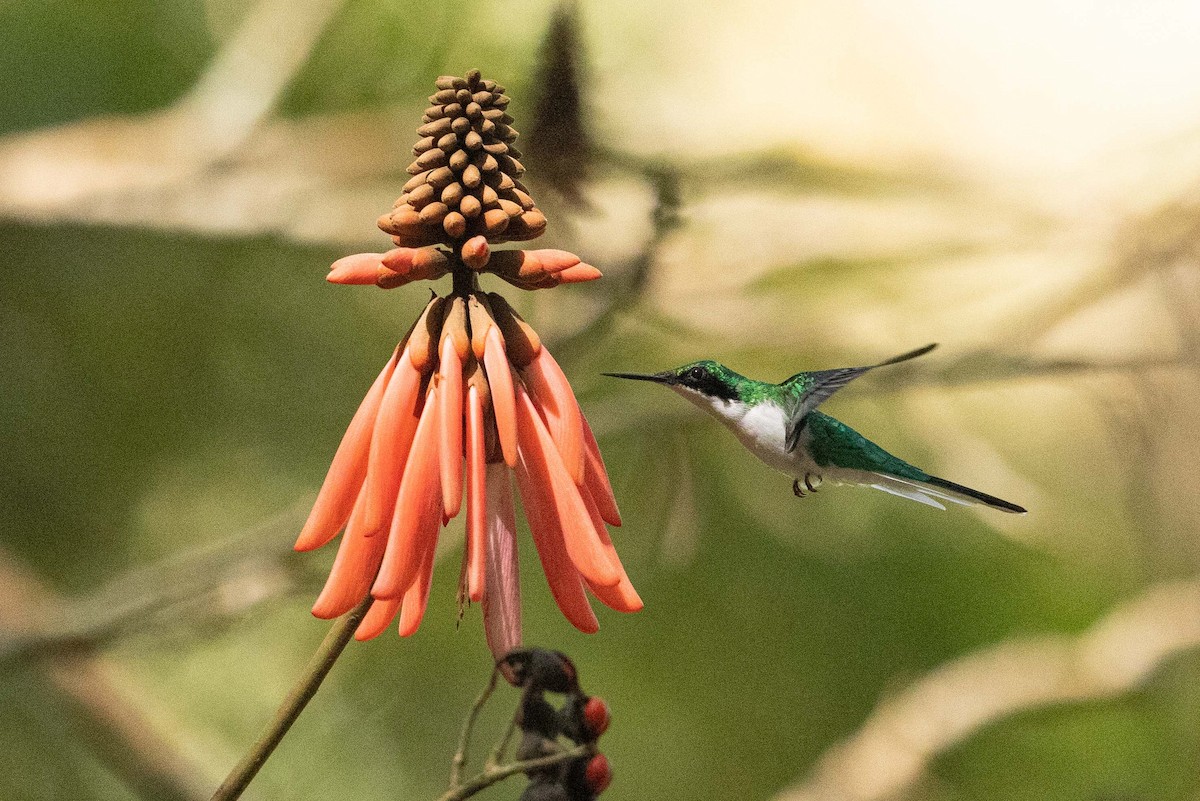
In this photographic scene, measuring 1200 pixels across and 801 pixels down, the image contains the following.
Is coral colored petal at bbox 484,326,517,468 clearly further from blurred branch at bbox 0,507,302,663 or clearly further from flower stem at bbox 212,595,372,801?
blurred branch at bbox 0,507,302,663

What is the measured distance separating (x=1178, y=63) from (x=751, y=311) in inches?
40.5

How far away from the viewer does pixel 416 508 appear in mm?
674

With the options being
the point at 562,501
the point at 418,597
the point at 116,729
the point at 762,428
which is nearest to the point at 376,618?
the point at 418,597

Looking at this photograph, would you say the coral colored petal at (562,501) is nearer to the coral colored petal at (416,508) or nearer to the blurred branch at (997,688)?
the coral colored petal at (416,508)

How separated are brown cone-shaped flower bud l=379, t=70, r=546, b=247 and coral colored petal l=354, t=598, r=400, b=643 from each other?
0.78 feet

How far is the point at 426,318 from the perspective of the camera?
0.72 metres

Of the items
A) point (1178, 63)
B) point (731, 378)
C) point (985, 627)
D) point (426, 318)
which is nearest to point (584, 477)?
point (426, 318)

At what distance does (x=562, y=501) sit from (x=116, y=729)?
176 centimetres

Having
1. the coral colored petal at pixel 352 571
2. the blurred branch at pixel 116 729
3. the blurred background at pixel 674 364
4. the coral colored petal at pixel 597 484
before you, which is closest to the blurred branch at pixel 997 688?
the blurred background at pixel 674 364

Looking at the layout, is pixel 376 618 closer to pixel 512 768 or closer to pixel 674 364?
pixel 512 768

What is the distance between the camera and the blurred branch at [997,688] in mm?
2295

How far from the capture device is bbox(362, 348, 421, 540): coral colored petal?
2.25ft

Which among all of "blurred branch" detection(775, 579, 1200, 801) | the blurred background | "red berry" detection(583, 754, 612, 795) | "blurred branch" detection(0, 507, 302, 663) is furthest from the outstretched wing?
"blurred branch" detection(775, 579, 1200, 801)

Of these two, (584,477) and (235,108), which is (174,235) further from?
(584,477)
